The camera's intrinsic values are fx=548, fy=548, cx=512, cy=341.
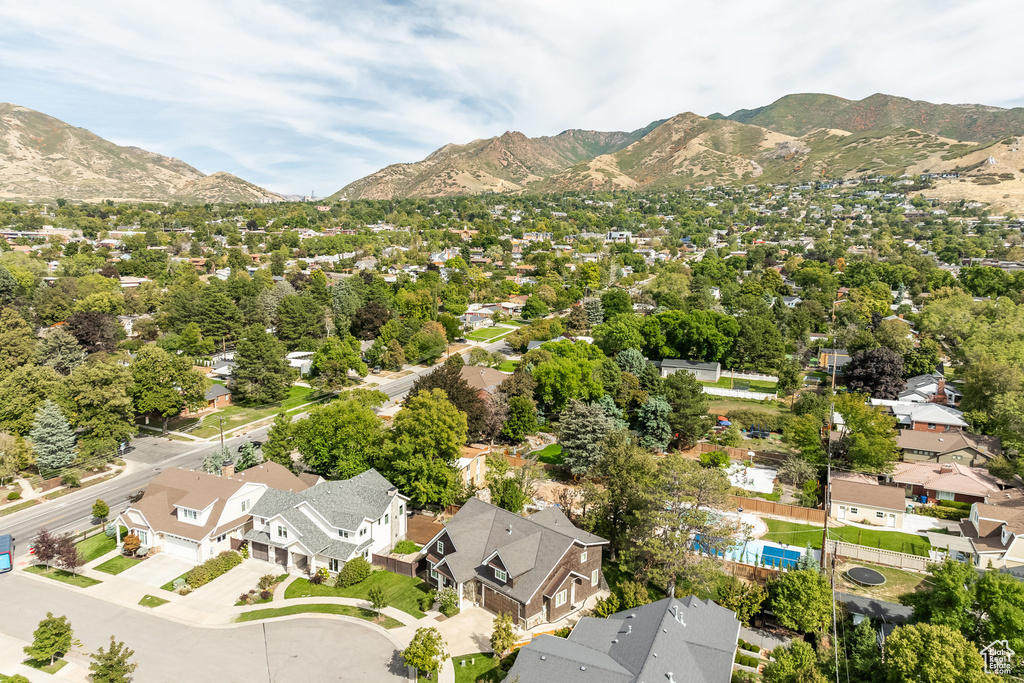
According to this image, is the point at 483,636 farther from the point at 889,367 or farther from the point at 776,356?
the point at 776,356

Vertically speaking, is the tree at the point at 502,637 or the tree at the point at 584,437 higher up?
the tree at the point at 584,437

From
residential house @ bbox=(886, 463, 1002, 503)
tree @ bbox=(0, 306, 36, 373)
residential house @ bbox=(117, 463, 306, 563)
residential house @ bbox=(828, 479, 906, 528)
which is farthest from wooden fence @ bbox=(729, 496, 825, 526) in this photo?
tree @ bbox=(0, 306, 36, 373)

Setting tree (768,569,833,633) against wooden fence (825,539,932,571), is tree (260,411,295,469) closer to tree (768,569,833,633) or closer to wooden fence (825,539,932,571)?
tree (768,569,833,633)

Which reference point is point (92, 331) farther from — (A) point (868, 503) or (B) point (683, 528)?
(A) point (868, 503)

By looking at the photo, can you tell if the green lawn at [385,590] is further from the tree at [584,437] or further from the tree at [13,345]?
the tree at [13,345]

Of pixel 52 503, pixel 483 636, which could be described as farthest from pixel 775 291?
pixel 52 503

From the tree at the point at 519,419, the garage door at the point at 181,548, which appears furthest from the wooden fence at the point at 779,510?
the garage door at the point at 181,548
